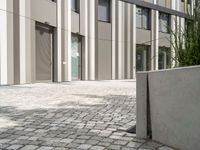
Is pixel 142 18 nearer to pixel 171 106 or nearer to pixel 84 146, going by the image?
pixel 171 106

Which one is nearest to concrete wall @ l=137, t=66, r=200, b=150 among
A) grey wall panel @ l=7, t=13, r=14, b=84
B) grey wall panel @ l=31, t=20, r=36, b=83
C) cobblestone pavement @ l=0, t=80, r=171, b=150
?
cobblestone pavement @ l=0, t=80, r=171, b=150

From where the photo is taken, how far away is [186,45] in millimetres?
4844

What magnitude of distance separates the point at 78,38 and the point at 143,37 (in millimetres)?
8376

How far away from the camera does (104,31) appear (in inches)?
956

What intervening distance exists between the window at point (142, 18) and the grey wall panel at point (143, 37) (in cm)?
43

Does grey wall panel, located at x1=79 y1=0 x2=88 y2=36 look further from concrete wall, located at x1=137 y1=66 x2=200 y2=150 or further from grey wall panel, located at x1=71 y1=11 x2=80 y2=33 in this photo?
concrete wall, located at x1=137 y1=66 x2=200 y2=150

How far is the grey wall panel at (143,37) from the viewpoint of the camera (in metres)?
28.1

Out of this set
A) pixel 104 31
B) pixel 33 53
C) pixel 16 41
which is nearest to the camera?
pixel 16 41

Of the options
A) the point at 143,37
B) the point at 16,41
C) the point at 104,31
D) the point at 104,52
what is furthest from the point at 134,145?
the point at 143,37

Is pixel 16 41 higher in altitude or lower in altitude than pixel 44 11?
lower

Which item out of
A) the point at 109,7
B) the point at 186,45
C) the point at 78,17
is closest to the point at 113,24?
the point at 109,7

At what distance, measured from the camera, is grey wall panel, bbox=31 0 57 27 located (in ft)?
54.3

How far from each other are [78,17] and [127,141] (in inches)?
705

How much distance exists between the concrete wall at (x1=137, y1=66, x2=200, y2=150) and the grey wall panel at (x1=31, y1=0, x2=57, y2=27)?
1285 centimetres
